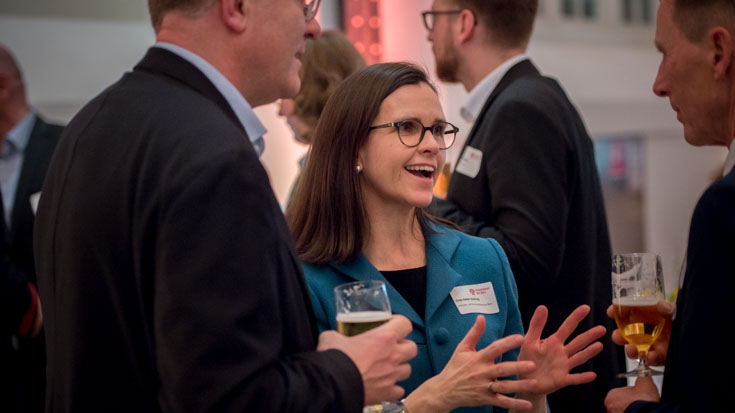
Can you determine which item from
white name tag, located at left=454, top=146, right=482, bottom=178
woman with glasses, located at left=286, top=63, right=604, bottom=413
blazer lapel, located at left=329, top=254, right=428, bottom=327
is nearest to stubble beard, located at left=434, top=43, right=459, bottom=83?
white name tag, located at left=454, top=146, right=482, bottom=178

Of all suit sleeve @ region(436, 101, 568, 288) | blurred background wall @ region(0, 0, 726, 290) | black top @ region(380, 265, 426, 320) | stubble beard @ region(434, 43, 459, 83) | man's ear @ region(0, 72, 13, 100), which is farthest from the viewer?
blurred background wall @ region(0, 0, 726, 290)

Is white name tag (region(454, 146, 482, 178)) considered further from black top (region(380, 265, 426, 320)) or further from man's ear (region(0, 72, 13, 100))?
man's ear (region(0, 72, 13, 100))

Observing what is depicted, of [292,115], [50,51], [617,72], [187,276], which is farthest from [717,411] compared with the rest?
[617,72]

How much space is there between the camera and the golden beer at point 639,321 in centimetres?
172

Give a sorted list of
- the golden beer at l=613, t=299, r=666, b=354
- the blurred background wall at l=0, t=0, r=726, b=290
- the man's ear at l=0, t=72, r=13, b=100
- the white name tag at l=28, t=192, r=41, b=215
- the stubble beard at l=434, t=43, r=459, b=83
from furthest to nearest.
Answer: the blurred background wall at l=0, t=0, r=726, b=290 < the man's ear at l=0, t=72, r=13, b=100 < the white name tag at l=28, t=192, r=41, b=215 < the stubble beard at l=434, t=43, r=459, b=83 < the golden beer at l=613, t=299, r=666, b=354

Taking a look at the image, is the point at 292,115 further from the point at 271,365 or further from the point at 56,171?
the point at 271,365

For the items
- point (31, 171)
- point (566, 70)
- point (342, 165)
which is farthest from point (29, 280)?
point (566, 70)

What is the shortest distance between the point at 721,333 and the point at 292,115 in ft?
6.77

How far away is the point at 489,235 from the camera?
2.39 metres

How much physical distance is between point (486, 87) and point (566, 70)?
4.68 metres

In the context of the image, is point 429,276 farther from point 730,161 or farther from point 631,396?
point 730,161

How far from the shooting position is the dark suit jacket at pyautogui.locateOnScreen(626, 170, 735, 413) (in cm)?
129

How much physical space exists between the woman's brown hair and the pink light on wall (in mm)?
3326

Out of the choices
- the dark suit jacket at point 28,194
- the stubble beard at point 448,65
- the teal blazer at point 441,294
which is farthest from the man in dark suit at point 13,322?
the stubble beard at point 448,65
